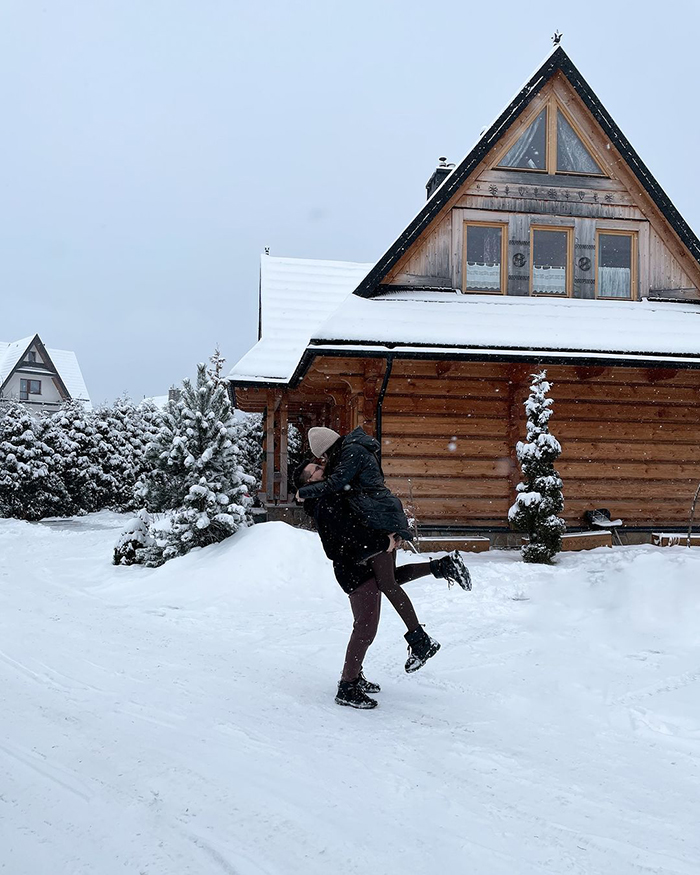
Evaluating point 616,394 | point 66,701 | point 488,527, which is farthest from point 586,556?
point 66,701

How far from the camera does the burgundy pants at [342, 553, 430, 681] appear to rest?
14.3 ft

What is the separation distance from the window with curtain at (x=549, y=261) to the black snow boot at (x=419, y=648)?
9502 millimetres

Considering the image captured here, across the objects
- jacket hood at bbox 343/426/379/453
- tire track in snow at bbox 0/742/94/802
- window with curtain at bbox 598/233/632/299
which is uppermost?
window with curtain at bbox 598/233/632/299

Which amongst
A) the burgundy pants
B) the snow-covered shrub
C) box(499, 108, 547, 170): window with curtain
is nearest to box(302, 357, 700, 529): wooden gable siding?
box(499, 108, 547, 170): window with curtain

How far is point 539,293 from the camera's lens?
42.0 feet

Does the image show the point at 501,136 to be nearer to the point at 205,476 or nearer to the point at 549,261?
the point at 549,261

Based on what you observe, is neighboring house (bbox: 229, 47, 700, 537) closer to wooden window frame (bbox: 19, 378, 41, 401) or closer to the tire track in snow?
the tire track in snow

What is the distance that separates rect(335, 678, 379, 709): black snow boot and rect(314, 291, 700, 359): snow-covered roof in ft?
23.0

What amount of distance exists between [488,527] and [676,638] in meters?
6.62

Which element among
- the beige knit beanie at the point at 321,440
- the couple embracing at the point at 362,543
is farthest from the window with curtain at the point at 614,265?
the couple embracing at the point at 362,543

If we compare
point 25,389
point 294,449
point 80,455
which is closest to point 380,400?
point 294,449

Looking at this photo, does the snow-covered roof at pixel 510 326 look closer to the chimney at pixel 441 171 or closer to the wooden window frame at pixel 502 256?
the wooden window frame at pixel 502 256

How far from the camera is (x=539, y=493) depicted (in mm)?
10000

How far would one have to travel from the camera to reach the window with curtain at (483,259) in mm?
12648
